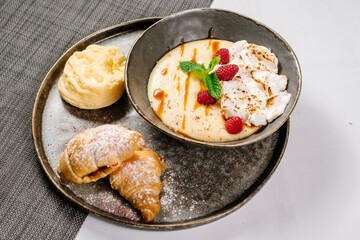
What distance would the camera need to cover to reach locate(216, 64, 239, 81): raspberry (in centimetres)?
200

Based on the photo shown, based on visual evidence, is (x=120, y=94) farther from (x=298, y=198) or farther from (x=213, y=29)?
(x=298, y=198)

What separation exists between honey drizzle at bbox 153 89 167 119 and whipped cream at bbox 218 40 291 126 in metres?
0.34

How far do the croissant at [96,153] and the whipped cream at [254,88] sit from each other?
58 centimetres

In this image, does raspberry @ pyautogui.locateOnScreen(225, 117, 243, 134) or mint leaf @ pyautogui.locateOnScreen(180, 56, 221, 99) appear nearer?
raspberry @ pyautogui.locateOnScreen(225, 117, 243, 134)

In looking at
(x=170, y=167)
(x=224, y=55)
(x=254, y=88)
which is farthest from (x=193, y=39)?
(x=170, y=167)

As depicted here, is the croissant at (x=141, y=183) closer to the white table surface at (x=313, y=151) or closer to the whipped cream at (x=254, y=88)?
the white table surface at (x=313, y=151)

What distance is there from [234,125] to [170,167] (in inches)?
16.5

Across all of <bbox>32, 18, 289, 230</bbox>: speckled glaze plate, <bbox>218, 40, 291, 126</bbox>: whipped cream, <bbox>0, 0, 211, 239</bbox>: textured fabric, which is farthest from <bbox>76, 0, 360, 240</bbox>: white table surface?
<bbox>218, 40, 291, 126</bbox>: whipped cream

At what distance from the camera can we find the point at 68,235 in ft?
5.89

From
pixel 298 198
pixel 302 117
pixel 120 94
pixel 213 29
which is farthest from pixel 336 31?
pixel 120 94

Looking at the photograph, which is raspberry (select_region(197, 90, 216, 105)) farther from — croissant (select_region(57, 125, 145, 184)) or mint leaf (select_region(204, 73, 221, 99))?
croissant (select_region(57, 125, 145, 184))

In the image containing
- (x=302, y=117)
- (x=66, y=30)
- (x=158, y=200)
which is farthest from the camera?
(x=66, y=30)

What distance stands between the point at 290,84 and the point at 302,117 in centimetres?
37

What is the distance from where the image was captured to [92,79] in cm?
205
